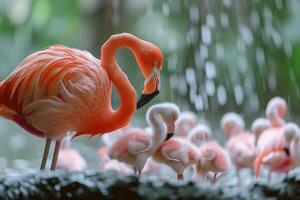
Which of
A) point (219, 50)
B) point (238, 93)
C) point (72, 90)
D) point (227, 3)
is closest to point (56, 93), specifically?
point (72, 90)

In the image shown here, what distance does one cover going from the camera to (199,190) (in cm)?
88

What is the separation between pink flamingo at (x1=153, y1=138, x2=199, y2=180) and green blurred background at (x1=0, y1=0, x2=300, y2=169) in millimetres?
959

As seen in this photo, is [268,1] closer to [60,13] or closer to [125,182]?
[60,13]

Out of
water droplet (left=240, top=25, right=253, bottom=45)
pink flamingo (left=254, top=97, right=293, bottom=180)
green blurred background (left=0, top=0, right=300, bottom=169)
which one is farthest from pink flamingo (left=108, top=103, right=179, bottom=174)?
water droplet (left=240, top=25, right=253, bottom=45)

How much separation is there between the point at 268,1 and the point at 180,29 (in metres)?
0.35

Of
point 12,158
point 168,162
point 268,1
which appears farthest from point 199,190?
point 268,1

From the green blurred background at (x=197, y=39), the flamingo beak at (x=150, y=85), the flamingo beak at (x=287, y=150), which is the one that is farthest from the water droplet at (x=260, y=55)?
the flamingo beak at (x=150, y=85)

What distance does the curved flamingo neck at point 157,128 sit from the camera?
134 cm

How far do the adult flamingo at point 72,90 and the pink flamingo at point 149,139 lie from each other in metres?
0.16

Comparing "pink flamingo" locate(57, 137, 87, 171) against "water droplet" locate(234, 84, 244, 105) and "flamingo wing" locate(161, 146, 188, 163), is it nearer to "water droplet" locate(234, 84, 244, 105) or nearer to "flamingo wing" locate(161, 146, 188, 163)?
"flamingo wing" locate(161, 146, 188, 163)

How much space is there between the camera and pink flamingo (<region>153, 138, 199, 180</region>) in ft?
4.54

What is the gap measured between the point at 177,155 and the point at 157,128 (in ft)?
0.27

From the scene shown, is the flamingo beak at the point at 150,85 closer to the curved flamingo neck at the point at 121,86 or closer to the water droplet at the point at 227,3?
the curved flamingo neck at the point at 121,86

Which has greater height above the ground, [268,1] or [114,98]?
[268,1]
